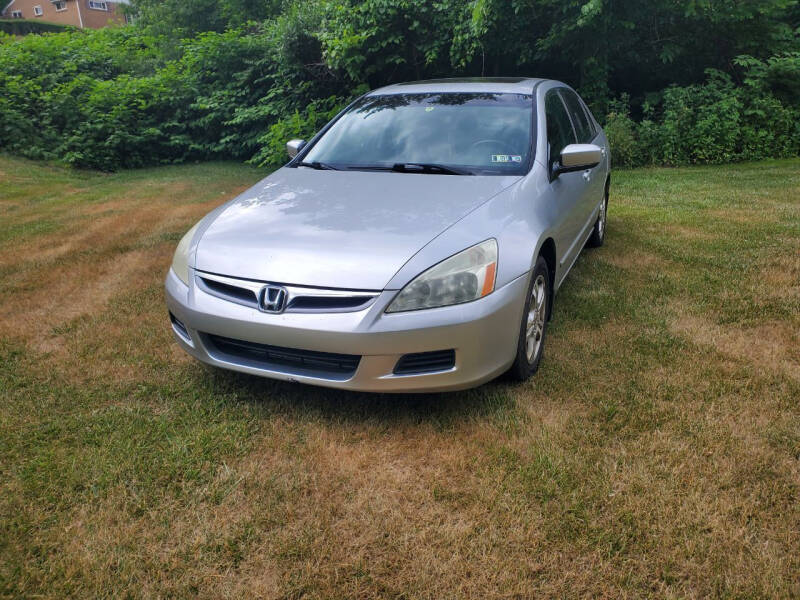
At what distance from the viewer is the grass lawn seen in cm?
206

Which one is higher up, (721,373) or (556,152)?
(556,152)

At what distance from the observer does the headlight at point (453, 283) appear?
2.60 m

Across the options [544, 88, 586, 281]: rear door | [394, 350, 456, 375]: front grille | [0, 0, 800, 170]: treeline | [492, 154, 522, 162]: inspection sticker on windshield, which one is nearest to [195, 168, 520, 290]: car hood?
[492, 154, 522, 162]: inspection sticker on windshield

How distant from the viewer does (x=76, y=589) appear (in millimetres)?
1999

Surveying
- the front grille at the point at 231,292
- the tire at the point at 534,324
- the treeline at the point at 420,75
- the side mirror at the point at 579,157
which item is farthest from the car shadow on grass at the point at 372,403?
the treeline at the point at 420,75

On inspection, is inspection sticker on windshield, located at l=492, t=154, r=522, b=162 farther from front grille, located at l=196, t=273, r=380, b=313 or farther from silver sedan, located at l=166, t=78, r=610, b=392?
front grille, located at l=196, t=273, r=380, b=313

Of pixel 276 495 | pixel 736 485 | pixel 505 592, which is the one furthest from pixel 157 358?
pixel 736 485

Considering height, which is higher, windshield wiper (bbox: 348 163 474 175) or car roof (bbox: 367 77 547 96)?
car roof (bbox: 367 77 547 96)

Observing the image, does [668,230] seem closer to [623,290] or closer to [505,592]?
[623,290]

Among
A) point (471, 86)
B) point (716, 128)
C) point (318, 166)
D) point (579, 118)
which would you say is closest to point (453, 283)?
point (318, 166)

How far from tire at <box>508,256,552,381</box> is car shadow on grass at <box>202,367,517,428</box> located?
139 mm

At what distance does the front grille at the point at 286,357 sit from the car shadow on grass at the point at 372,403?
293mm

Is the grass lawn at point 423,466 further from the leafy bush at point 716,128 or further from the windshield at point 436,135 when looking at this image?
the leafy bush at point 716,128

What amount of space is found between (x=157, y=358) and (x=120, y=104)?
9919mm
